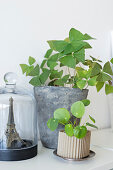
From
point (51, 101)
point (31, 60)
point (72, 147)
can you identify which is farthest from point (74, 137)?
point (31, 60)

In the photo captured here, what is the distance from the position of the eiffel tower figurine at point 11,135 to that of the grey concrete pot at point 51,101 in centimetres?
15

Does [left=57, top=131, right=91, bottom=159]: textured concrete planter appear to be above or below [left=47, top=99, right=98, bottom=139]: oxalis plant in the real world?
below

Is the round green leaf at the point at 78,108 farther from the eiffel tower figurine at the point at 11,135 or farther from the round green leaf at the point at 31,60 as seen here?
the round green leaf at the point at 31,60

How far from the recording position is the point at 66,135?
861 millimetres

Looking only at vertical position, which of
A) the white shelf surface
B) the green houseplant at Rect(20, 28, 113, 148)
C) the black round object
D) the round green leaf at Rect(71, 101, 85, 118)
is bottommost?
the white shelf surface

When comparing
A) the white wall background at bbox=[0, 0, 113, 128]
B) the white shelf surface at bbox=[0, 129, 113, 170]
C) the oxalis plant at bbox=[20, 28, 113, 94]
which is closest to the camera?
the white shelf surface at bbox=[0, 129, 113, 170]

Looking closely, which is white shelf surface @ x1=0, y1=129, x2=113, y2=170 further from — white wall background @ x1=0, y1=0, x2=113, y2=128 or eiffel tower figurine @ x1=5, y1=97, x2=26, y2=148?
white wall background @ x1=0, y1=0, x2=113, y2=128

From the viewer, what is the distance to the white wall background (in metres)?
1.08

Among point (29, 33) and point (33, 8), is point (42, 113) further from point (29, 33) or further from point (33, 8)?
point (33, 8)

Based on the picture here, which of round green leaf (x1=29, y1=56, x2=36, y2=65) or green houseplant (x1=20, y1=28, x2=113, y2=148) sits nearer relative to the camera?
green houseplant (x1=20, y1=28, x2=113, y2=148)

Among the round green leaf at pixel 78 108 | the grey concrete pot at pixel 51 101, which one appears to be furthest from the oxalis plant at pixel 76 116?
the grey concrete pot at pixel 51 101

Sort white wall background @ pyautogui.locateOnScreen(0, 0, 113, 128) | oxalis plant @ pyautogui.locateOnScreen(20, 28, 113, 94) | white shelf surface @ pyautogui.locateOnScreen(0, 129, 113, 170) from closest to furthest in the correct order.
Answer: white shelf surface @ pyautogui.locateOnScreen(0, 129, 113, 170)
oxalis plant @ pyautogui.locateOnScreen(20, 28, 113, 94)
white wall background @ pyautogui.locateOnScreen(0, 0, 113, 128)

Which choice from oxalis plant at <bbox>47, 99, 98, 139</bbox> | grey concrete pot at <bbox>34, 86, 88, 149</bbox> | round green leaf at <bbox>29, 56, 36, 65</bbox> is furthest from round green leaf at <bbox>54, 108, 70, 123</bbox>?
round green leaf at <bbox>29, 56, 36, 65</bbox>

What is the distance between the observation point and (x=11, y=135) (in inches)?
34.8
